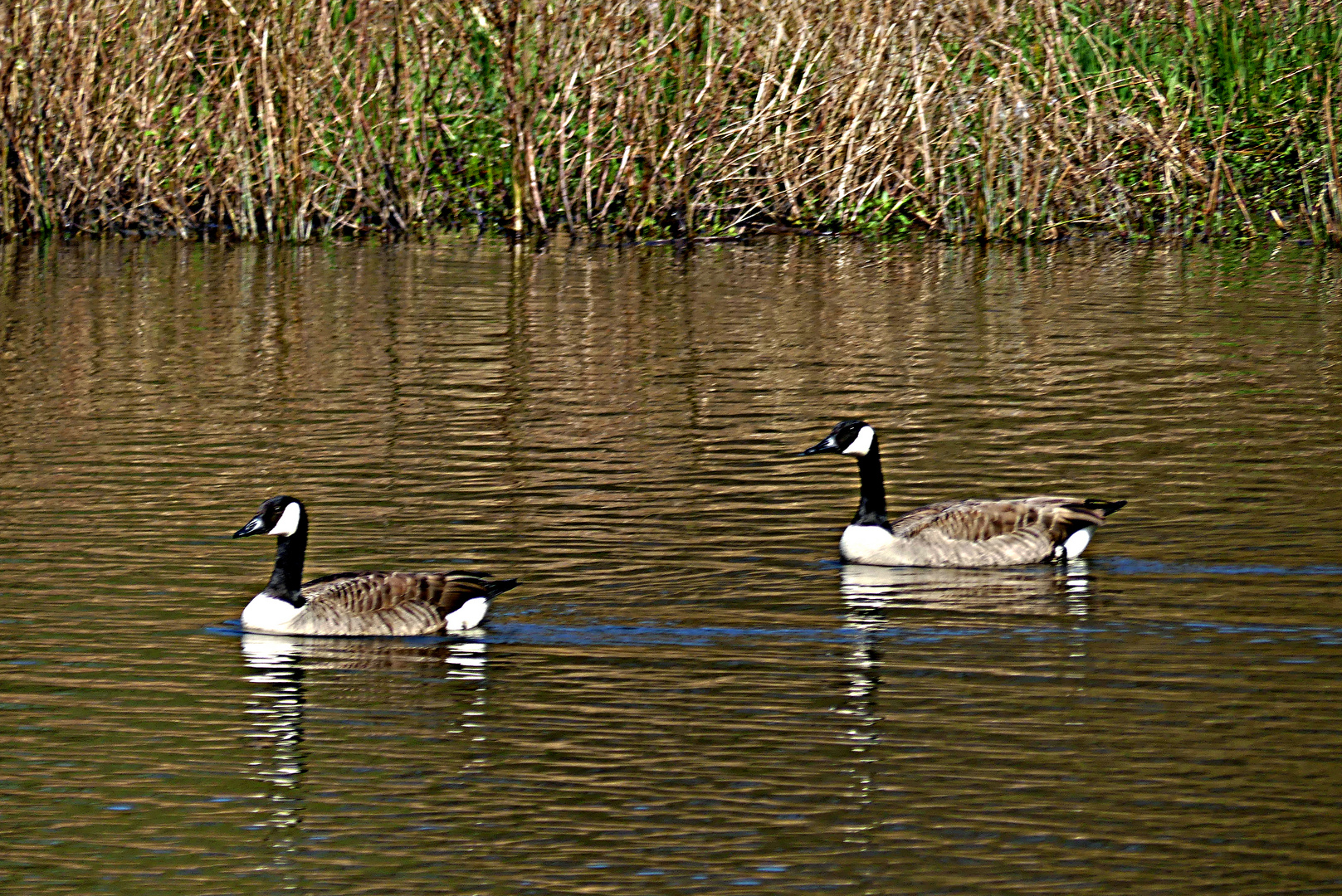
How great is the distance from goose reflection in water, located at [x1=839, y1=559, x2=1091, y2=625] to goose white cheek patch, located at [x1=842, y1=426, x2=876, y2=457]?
0.83 meters

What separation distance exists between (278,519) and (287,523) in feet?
0.17

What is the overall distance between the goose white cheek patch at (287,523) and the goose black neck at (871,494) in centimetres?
314

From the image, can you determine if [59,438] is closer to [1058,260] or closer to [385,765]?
[385,765]

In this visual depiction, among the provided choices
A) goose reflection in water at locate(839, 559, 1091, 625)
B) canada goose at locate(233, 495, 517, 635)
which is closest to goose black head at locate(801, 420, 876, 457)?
goose reflection in water at locate(839, 559, 1091, 625)

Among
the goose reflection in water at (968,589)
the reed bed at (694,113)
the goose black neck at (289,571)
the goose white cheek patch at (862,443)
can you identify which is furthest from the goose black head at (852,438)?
the reed bed at (694,113)

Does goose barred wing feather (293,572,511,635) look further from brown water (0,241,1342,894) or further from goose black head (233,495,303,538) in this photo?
goose black head (233,495,303,538)

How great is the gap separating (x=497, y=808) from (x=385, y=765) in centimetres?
76

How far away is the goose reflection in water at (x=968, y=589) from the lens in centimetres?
1136

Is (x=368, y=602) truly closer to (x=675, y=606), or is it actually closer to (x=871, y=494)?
(x=675, y=606)

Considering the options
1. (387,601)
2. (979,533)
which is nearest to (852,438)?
(979,533)

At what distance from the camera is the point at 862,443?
1298 centimetres

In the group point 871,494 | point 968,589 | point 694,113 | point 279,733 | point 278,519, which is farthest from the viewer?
point 694,113

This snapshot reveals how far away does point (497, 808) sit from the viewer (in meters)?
8.20

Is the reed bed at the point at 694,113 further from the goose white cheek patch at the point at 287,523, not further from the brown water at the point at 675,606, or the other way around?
the goose white cheek patch at the point at 287,523
